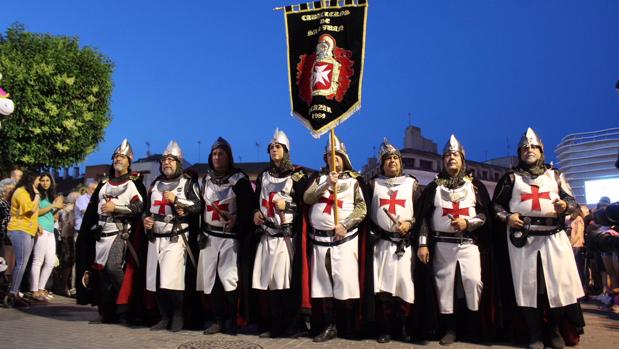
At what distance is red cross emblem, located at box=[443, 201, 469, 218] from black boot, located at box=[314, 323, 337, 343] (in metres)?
1.79

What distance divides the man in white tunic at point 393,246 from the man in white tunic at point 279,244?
2.91 ft

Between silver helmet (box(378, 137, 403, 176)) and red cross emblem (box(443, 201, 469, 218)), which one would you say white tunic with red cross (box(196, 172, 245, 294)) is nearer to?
silver helmet (box(378, 137, 403, 176))

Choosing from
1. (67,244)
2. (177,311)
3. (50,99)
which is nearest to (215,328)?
(177,311)

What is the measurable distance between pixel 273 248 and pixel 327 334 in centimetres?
112

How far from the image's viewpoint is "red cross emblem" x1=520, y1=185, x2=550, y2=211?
564 cm

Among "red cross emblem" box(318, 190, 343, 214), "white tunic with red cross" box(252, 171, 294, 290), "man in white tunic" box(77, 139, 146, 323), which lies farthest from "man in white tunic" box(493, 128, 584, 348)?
"man in white tunic" box(77, 139, 146, 323)

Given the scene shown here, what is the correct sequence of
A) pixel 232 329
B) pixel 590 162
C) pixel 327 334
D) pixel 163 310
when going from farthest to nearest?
pixel 590 162
pixel 163 310
pixel 232 329
pixel 327 334

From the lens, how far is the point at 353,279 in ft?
19.4

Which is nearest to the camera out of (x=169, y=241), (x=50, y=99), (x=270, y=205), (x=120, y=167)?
(x=270, y=205)

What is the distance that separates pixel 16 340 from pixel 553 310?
5.68 metres

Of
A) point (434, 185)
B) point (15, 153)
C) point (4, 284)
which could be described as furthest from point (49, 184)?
point (15, 153)

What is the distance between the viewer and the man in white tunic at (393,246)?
19.2 feet

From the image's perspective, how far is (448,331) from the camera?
19.2 feet

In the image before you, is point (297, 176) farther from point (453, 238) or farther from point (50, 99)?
point (50, 99)
